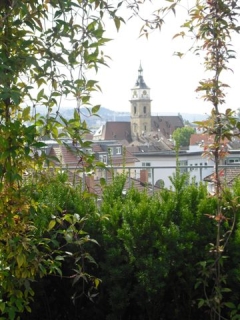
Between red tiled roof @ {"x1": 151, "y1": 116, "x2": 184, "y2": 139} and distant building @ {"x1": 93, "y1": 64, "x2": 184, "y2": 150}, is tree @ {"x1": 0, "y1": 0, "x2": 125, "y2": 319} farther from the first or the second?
red tiled roof @ {"x1": 151, "y1": 116, "x2": 184, "y2": 139}

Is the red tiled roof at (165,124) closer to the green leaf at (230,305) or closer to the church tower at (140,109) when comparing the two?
the church tower at (140,109)

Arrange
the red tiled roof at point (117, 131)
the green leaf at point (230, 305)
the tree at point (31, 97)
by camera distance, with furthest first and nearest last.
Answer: the red tiled roof at point (117, 131), the green leaf at point (230, 305), the tree at point (31, 97)

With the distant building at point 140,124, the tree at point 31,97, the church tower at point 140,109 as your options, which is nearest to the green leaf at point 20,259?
the tree at point 31,97

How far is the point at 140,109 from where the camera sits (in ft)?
348

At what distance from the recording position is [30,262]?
2.29m

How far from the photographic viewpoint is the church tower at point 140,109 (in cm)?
10356

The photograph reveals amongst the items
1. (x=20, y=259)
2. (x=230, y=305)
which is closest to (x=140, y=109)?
(x=230, y=305)

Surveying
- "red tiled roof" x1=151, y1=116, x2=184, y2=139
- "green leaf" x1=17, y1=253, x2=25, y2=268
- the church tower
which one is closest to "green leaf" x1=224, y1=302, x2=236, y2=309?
"green leaf" x1=17, y1=253, x2=25, y2=268

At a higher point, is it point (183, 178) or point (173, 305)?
point (183, 178)

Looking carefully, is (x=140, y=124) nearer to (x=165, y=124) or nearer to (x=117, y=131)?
(x=165, y=124)

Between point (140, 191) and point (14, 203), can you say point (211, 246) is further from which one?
point (14, 203)

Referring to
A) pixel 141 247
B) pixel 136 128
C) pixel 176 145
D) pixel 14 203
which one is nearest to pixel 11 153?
pixel 14 203

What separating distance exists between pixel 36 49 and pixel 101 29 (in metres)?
0.25

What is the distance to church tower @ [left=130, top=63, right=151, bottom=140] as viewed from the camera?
104m
